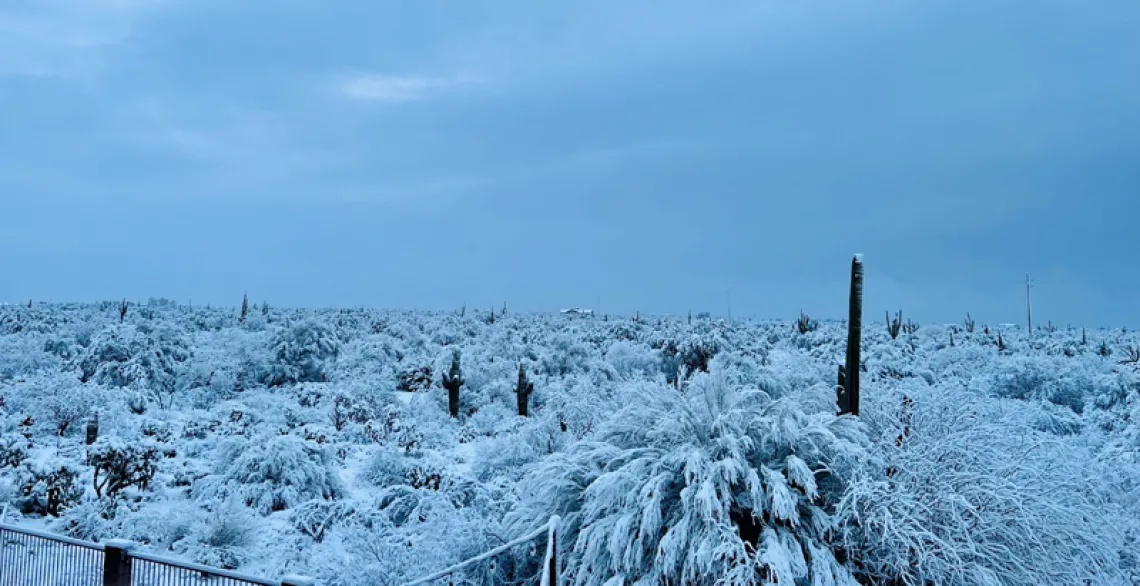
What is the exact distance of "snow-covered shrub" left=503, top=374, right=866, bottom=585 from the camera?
23.7ft

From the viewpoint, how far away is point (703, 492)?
24.1 feet

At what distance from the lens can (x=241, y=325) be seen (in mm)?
44000

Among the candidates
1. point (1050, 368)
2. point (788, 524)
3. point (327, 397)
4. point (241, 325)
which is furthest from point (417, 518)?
point (241, 325)

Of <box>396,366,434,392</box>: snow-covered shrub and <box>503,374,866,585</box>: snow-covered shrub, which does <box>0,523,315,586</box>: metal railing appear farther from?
<box>396,366,434,392</box>: snow-covered shrub

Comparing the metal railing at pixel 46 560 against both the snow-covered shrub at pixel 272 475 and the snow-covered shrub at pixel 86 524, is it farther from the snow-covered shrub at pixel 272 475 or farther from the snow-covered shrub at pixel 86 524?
the snow-covered shrub at pixel 272 475

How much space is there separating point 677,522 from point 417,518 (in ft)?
18.8

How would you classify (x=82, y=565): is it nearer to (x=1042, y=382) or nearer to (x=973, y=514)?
(x=973, y=514)

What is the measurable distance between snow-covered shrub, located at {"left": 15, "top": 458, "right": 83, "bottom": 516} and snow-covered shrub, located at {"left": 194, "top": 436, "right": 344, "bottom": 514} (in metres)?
1.94

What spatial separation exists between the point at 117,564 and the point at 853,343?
853 cm

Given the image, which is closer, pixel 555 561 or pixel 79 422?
pixel 555 561

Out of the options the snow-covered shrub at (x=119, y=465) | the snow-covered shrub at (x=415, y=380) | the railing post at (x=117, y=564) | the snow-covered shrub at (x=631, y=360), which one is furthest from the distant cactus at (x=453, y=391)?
the railing post at (x=117, y=564)

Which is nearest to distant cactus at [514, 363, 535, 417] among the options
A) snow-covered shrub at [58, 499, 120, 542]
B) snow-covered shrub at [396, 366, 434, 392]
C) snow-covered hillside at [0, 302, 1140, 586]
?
snow-covered hillside at [0, 302, 1140, 586]

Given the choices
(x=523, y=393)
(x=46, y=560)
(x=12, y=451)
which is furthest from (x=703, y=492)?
(x=523, y=393)

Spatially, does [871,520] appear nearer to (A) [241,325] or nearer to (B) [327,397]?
(B) [327,397]
